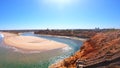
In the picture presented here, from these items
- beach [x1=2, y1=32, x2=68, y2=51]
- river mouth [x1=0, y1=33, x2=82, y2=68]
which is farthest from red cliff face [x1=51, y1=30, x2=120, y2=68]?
beach [x1=2, y1=32, x2=68, y2=51]

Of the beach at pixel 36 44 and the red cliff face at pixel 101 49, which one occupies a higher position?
the red cliff face at pixel 101 49

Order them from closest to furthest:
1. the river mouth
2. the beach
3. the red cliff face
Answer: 1. the red cliff face
2. the river mouth
3. the beach

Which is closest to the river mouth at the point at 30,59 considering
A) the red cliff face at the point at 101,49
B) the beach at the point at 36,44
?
the red cliff face at the point at 101,49

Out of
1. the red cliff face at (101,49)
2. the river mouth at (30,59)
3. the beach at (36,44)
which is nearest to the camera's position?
the red cliff face at (101,49)

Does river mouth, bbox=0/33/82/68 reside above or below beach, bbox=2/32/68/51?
below

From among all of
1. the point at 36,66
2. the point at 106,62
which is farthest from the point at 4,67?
the point at 106,62

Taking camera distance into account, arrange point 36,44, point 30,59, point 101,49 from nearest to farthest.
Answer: point 101,49 < point 30,59 < point 36,44

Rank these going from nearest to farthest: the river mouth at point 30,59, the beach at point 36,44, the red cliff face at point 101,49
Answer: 1. the red cliff face at point 101,49
2. the river mouth at point 30,59
3. the beach at point 36,44

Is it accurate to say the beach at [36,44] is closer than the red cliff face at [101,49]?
No

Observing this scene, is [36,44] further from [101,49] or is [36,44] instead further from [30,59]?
[101,49]

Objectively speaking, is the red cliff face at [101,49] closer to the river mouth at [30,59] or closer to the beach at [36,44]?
the river mouth at [30,59]

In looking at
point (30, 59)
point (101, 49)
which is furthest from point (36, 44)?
point (101, 49)

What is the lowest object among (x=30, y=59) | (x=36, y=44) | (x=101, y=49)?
(x=30, y=59)

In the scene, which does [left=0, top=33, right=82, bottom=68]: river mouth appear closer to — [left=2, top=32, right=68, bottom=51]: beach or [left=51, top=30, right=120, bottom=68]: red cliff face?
[left=51, top=30, right=120, bottom=68]: red cliff face
